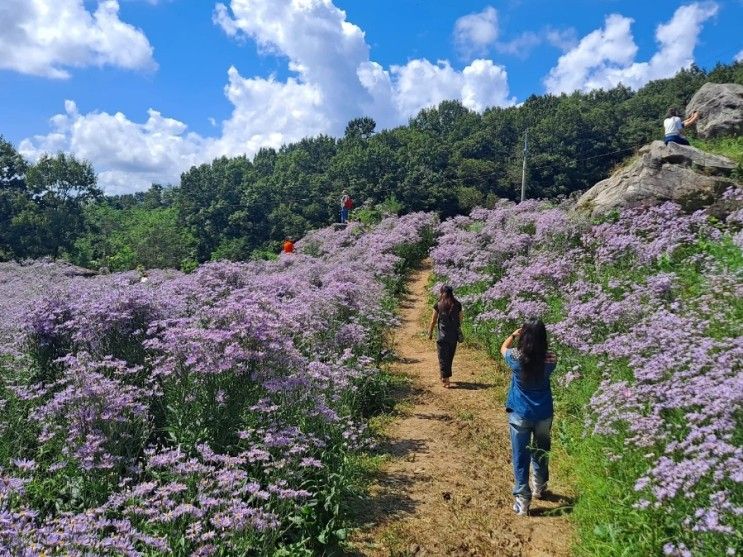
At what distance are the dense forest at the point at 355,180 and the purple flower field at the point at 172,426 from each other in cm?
4133

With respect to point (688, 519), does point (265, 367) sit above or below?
above

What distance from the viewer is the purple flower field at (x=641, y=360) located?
391cm

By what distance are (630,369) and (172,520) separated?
528cm

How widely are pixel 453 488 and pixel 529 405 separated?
1.38m

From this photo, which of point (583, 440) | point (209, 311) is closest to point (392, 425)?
point (583, 440)

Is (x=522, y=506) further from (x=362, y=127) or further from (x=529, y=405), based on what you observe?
(x=362, y=127)

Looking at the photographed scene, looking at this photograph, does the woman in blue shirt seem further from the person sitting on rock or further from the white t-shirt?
the white t-shirt

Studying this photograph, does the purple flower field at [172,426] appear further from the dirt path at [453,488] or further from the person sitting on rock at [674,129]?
the person sitting on rock at [674,129]

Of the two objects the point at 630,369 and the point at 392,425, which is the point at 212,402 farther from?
the point at 630,369

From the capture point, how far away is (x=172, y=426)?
201 inches

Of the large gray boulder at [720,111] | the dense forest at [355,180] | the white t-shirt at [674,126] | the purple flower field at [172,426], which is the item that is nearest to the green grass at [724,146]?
the large gray boulder at [720,111]

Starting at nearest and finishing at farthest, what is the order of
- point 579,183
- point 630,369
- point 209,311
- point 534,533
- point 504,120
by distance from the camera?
point 534,533 → point 209,311 → point 630,369 → point 579,183 → point 504,120

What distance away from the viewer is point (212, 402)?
205 inches

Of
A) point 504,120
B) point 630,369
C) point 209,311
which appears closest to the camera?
point 209,311
